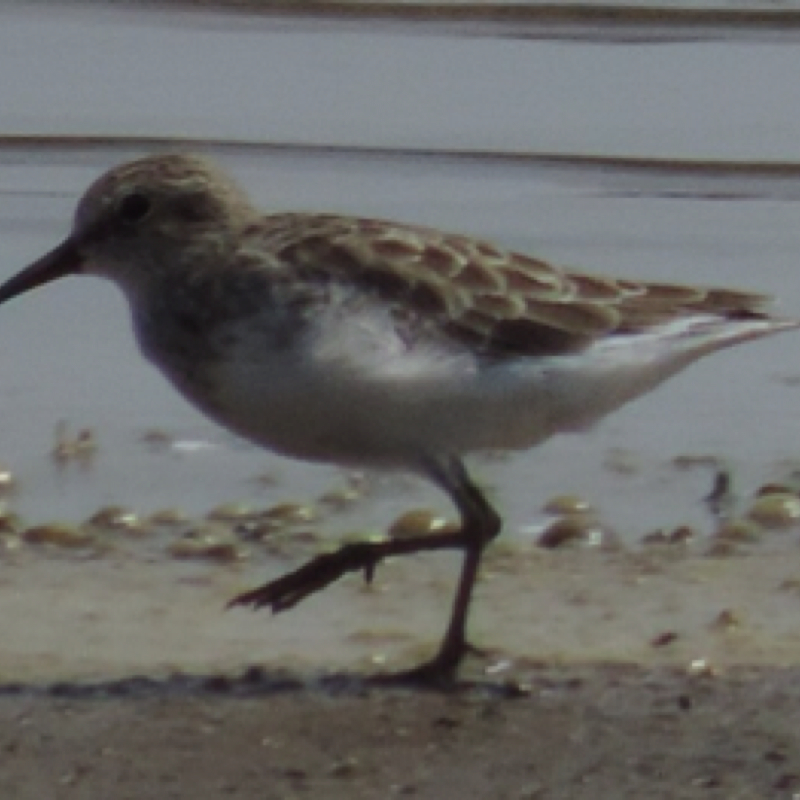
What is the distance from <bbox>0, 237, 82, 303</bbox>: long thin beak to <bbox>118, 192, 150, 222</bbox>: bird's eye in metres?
0.13

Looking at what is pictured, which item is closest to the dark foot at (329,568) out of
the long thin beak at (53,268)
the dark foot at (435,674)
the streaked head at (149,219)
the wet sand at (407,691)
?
the wet sand at (407,691)

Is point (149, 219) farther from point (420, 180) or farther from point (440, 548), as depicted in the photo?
point (420, 180)

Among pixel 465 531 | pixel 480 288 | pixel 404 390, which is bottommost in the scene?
pixel 465 531

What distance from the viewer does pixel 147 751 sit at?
18.4 ft

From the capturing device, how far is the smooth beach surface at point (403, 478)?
570 cm

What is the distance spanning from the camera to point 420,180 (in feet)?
32.5

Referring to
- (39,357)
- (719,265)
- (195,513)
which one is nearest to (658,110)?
(719,265)

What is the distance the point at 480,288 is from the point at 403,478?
1.20 meters

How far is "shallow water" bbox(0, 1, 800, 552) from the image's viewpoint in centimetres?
771

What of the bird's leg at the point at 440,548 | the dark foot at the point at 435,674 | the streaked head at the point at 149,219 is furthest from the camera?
the streaked head at the point at 149,219

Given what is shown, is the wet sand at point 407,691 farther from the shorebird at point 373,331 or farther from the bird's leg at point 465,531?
the shorebird at point 373,331

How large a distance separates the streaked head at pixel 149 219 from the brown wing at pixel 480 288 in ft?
0.35

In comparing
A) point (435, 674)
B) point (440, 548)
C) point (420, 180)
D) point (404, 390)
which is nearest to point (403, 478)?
point (440, 548)

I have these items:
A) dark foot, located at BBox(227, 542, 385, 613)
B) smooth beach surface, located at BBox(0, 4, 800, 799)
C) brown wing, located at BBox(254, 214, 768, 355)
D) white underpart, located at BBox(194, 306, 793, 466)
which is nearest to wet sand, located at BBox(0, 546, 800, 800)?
smooth beach surface, located at BBox(0, 4, 800, 799)
